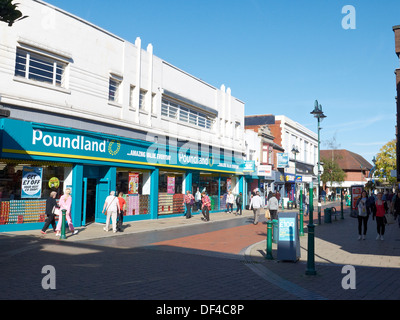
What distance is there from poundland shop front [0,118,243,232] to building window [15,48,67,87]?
2.20 metres

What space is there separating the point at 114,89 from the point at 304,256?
539 inches

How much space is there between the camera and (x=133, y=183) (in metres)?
20.7

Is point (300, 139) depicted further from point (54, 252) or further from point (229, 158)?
point (54, 252)

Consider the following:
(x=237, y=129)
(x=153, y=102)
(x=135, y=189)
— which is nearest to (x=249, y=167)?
(x=237, y=129)

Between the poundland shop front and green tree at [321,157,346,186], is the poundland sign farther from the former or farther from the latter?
green tree at [321,157,346,186]

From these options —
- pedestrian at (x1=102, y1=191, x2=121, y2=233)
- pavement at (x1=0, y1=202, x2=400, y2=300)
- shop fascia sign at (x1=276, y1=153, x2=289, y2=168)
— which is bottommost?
pavement at (x1=0, y1=202, x2=400, y2=300)

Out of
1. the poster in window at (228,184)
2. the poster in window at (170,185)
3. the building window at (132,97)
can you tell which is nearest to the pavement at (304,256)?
the poster in window at (170,185)

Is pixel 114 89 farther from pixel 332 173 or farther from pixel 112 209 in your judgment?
pixel 332 173

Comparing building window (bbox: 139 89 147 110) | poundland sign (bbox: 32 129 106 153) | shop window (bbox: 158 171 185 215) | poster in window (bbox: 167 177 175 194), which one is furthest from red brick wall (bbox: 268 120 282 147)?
poundland sign (bbox: 32 129 106 153)

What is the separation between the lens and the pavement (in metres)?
6.82

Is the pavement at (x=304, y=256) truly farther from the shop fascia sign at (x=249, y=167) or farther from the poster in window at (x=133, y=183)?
the shop fascia sign at (x=249, y=167)

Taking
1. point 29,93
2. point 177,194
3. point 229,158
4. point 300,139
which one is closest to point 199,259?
point 29,93

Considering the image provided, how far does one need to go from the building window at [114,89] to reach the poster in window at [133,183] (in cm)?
409

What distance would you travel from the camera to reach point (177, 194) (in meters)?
24.4
